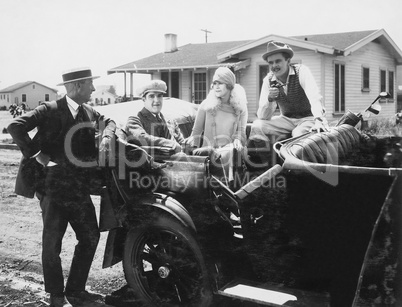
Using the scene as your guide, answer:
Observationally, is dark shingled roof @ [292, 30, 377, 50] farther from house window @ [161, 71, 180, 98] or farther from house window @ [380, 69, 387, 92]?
house window @ [161, 71, 180, 98]

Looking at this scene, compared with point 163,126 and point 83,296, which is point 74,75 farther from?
point 83,296

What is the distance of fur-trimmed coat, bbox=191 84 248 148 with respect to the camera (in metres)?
5.22

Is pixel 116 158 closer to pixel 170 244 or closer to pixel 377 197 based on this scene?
pixel 170 244

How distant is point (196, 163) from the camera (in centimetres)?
348

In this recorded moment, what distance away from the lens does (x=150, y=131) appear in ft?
15.2

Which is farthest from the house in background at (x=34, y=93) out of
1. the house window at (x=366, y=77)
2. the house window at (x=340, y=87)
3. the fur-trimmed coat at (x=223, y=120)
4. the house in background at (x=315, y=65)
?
the house window at (x=366, y=77)

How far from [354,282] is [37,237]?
166 inches

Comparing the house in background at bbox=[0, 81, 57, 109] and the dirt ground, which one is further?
the house in background at bbox=[0, 81, 57, 109]

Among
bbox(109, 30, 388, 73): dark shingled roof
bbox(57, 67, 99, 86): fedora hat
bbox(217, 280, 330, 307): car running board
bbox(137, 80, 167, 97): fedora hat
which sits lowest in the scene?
bbox(217, 280, 330, 307): car running board

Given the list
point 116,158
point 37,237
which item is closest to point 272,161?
point 116,158

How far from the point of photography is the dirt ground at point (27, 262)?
4.19 m

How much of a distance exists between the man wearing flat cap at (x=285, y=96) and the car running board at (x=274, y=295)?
1.81 m

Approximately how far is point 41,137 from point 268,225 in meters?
2.04

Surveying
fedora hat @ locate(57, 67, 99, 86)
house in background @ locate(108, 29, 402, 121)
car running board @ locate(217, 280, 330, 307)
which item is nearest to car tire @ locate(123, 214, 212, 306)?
car running board @ locate(217, 280, 330, 307)
